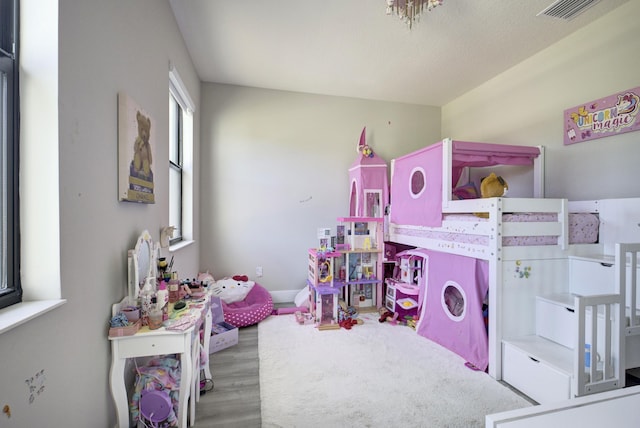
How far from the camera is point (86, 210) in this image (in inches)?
45.1

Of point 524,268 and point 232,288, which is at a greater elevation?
point 524,268

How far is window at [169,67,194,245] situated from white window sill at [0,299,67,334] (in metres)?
1.80

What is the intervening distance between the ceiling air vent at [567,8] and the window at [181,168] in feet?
10.2

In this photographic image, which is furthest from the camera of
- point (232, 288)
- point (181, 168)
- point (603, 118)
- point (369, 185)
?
point (369, 185)

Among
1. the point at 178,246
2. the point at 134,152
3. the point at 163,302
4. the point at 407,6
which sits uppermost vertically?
the point at 407,6

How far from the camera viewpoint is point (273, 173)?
3633 millimetres

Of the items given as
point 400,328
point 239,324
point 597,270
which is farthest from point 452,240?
point 239,324

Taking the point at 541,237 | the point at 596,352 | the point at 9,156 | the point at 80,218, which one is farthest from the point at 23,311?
the point at 541,237

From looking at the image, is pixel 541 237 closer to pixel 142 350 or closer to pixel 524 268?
pixel 524 268

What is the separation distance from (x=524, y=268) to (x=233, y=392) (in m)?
2.20

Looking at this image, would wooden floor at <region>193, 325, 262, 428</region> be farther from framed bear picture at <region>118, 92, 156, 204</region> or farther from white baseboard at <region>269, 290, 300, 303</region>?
framed bear picture at <region>118, 92, 156, 204</region>

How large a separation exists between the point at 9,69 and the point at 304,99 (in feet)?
10.2

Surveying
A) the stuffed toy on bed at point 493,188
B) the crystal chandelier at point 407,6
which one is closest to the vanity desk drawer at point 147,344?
the crystal chandelier at point 407,6

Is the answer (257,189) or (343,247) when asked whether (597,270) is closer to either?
(343,247)
